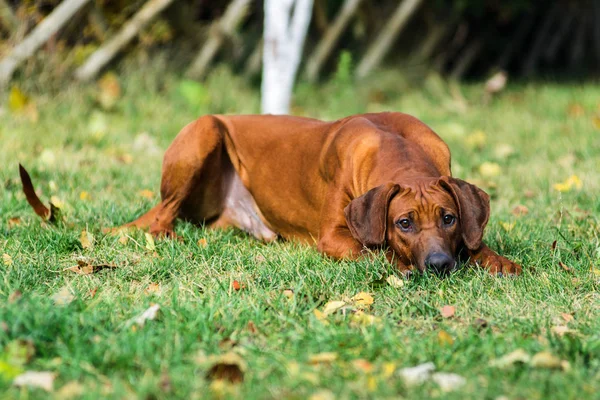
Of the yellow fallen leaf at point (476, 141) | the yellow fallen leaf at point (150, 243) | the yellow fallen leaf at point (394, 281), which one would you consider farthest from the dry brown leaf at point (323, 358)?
the yellow fallen leaf at point (476, 141)

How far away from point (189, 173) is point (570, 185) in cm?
282

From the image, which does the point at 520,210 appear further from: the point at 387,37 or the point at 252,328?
the point at 387,37

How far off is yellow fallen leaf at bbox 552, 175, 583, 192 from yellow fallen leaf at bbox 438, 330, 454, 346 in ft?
10.2

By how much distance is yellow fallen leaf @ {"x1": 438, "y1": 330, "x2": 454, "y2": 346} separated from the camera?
3213 millimetres

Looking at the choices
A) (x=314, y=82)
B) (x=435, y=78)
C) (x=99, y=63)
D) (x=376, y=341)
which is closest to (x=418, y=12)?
(x=435, y=78)

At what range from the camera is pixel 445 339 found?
3.23 meters

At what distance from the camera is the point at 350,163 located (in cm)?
459

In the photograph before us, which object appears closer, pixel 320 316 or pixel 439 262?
pixel 320 316

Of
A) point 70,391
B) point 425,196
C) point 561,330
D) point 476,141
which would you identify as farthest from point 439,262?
point 476,141

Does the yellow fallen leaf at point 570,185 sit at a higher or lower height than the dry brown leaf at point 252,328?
lower

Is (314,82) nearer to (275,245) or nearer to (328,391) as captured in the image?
(275,245)

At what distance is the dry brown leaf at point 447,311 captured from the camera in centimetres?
358

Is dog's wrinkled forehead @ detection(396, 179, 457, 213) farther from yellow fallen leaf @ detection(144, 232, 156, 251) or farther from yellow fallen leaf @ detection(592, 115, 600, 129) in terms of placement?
yellow fallen leaf @ detection(592, 115, 600, 129)

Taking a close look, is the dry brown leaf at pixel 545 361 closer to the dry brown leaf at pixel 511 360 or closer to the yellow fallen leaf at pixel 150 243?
the dry brown leaf at pixel 511 360
